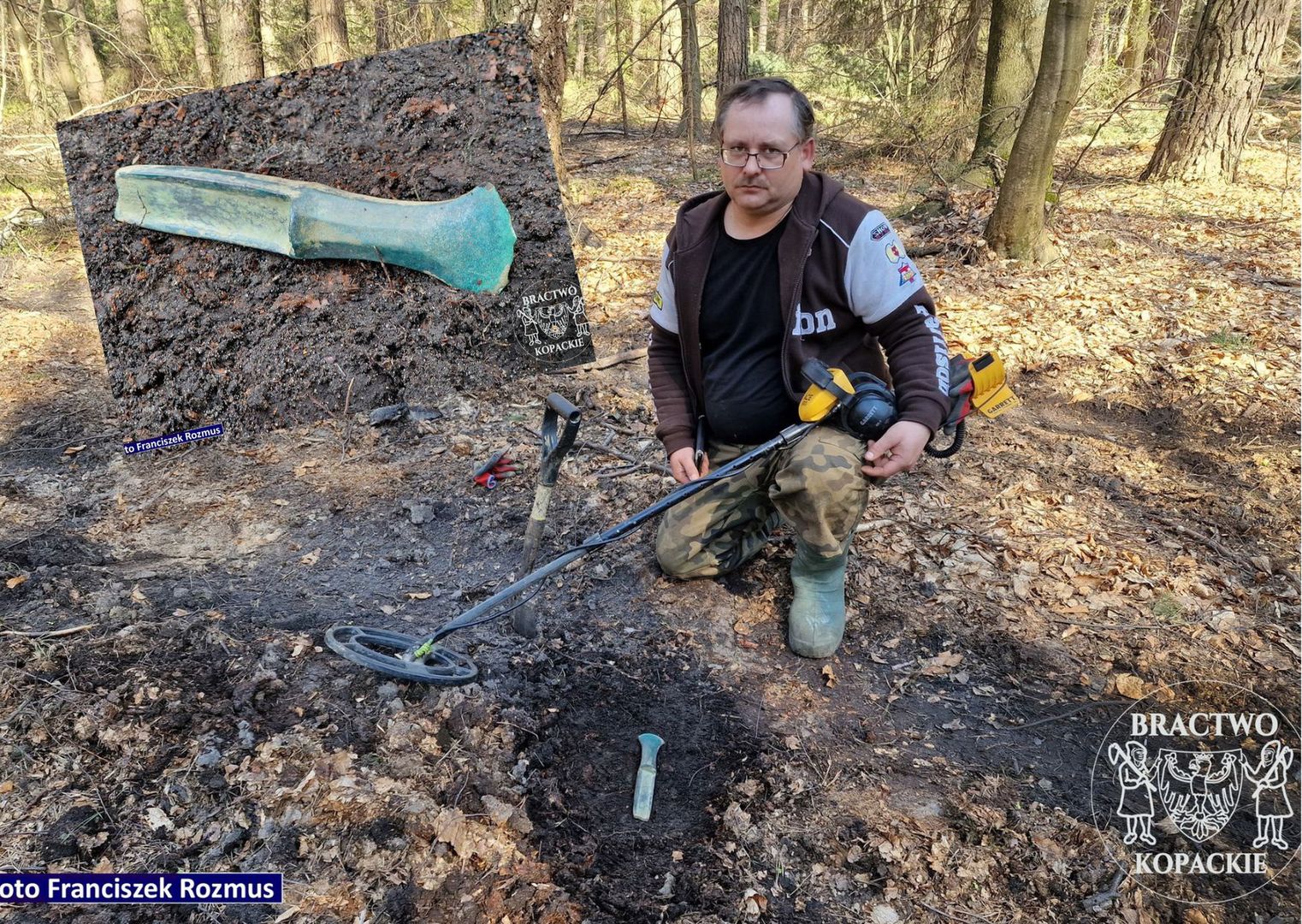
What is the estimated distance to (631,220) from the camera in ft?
25.6

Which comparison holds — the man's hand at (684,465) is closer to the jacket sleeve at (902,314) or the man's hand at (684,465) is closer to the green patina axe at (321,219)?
the jacket sleeve at (902,314)

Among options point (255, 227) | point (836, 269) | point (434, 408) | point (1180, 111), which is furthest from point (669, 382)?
point (1180, 111)

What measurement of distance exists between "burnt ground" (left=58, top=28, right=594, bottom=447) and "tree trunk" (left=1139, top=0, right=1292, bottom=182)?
5754 millimetres

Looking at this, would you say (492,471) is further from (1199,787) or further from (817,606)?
(1199,787)

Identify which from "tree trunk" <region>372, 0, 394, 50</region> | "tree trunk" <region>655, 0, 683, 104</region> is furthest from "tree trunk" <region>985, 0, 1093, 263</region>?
"tree trunk" <region>655, 0, 683, 104</region>

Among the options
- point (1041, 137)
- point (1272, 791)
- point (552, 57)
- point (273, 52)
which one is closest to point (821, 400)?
point (1272, 791)

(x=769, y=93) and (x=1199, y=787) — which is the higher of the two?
(x=769, y=93)

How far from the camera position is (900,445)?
2.51m

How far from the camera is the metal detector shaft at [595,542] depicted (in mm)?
2367

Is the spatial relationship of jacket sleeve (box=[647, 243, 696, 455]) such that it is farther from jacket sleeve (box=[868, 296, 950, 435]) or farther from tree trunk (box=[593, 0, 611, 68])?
tree trunk (box=[593, 0, 611, 68])

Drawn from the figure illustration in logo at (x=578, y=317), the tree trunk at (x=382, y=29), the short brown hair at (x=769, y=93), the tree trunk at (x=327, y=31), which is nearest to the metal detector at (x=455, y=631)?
the short brown hair at (x=769, y=93)

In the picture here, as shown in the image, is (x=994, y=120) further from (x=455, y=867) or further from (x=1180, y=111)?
(x=455, y=867)

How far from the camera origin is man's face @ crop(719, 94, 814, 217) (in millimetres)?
2367

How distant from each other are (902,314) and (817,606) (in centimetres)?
105
